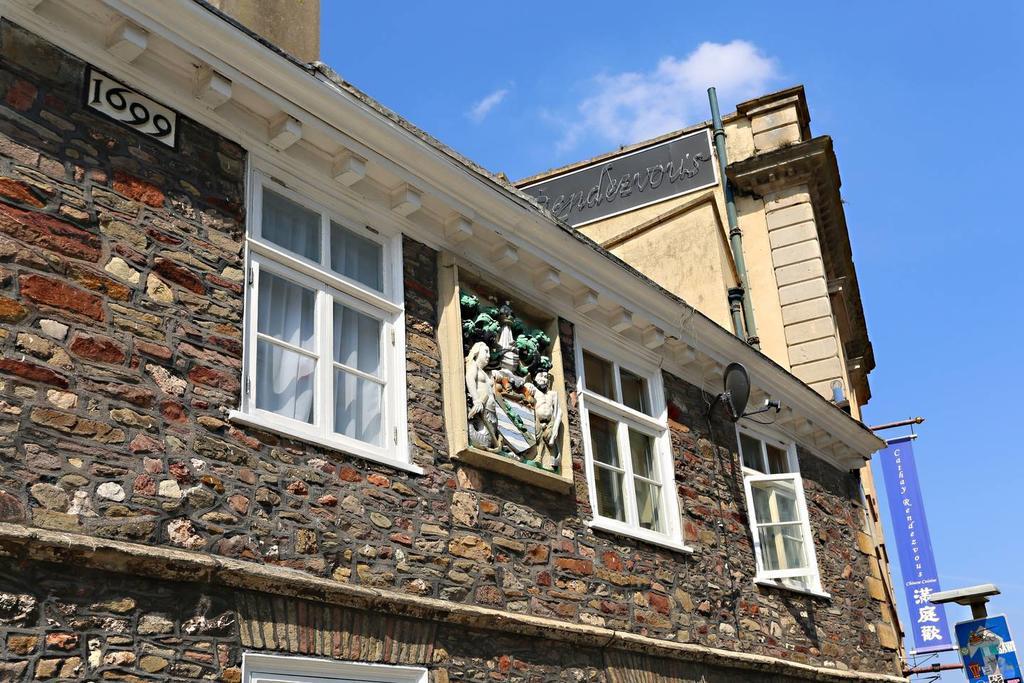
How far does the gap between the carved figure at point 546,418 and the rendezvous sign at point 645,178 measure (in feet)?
32.8

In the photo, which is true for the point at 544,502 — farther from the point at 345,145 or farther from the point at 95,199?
the point at 95,199

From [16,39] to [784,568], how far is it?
28.6ft

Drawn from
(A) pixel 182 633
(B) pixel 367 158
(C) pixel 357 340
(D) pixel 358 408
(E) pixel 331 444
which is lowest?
(A) pixel 182 633

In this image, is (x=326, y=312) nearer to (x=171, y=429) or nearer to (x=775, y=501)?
(x=171, y=429)

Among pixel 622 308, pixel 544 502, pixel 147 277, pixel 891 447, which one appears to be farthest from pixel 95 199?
pixel 891 447

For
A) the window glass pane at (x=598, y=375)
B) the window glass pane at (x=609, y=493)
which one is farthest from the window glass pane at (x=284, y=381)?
the window glass pane at (x=598, y=375)

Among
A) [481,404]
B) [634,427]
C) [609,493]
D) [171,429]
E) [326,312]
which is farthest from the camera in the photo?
[634,427]

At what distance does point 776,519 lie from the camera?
1157 cm

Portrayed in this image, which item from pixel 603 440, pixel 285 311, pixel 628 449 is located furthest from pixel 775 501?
pixel 285 311

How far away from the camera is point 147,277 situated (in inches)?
242

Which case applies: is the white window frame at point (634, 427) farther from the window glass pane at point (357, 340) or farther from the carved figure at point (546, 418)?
the window glass pane at point (357, 340)

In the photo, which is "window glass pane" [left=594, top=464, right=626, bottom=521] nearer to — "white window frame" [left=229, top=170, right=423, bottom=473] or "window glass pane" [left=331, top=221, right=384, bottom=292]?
"white window frame" [left=229, top=170, right=423, bottom=473]

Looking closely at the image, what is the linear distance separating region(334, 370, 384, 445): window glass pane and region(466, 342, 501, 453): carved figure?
0.72m

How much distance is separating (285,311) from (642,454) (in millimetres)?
4092
